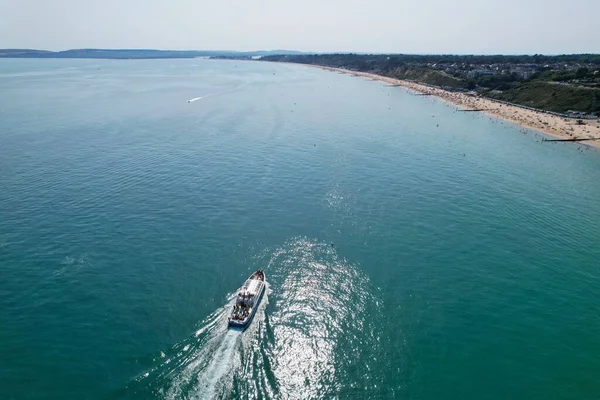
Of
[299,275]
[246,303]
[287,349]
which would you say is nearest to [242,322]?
[246,303]

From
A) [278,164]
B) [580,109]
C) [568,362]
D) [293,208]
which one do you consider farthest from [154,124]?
[580,109]

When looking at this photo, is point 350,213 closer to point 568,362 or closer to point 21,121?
point 568,362

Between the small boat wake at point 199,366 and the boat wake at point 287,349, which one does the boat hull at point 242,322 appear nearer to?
the small boat wake at point 199,366

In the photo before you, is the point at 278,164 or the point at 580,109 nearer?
the point at 278,164

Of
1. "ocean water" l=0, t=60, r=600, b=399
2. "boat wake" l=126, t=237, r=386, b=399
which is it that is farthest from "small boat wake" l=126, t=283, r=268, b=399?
"ocean water" l=0, t=60, r=600, b=399

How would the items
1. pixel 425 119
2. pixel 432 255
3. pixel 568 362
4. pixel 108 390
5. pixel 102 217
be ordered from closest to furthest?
pixel 108 390 < pixel 568 362 < pixel 432 255 < pixel 102 217 < pixel 425 119

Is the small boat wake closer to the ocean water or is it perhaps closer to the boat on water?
the ocean water

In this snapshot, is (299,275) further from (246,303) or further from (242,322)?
(242,322)
